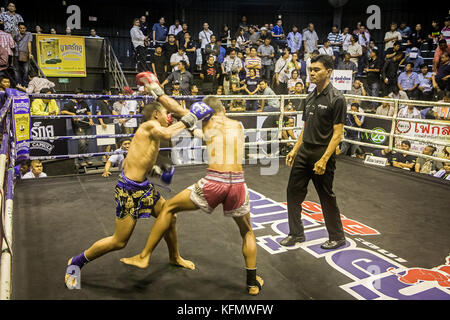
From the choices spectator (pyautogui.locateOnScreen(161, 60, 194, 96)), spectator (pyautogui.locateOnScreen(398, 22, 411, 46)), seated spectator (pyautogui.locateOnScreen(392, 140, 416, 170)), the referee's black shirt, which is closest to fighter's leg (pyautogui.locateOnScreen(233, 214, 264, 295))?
the referee's black shirt

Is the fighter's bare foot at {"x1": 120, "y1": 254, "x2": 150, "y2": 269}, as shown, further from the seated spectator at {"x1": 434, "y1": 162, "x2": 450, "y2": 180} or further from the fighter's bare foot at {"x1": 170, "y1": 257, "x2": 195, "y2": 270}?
the seated spectator at {"x1": 434, "y1": 162, "x2": 450, "y2": 180}

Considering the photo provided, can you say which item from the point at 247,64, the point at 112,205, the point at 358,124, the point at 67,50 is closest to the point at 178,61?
the point at 247,64

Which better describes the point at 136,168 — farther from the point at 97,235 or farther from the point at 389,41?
the point at 389,41

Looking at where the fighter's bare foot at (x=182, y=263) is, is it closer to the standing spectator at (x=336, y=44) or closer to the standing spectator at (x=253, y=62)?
the standing spectator at (x=253, y=62)

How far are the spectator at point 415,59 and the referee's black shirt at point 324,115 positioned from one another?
27.1ft

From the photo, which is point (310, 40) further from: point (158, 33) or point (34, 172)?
point (34, 172)

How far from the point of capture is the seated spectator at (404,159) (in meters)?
6.77

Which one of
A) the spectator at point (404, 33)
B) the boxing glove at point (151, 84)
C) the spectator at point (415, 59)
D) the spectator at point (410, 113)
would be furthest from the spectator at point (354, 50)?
the boxing glove at point (151, 84)

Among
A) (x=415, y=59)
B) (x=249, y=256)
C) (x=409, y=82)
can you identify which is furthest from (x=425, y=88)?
(x=249, y=256)

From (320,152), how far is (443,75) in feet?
23.8

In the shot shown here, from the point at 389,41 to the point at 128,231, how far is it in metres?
11.3

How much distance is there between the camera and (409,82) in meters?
9.72

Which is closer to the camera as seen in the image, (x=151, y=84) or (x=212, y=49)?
(x=151, y=84)
